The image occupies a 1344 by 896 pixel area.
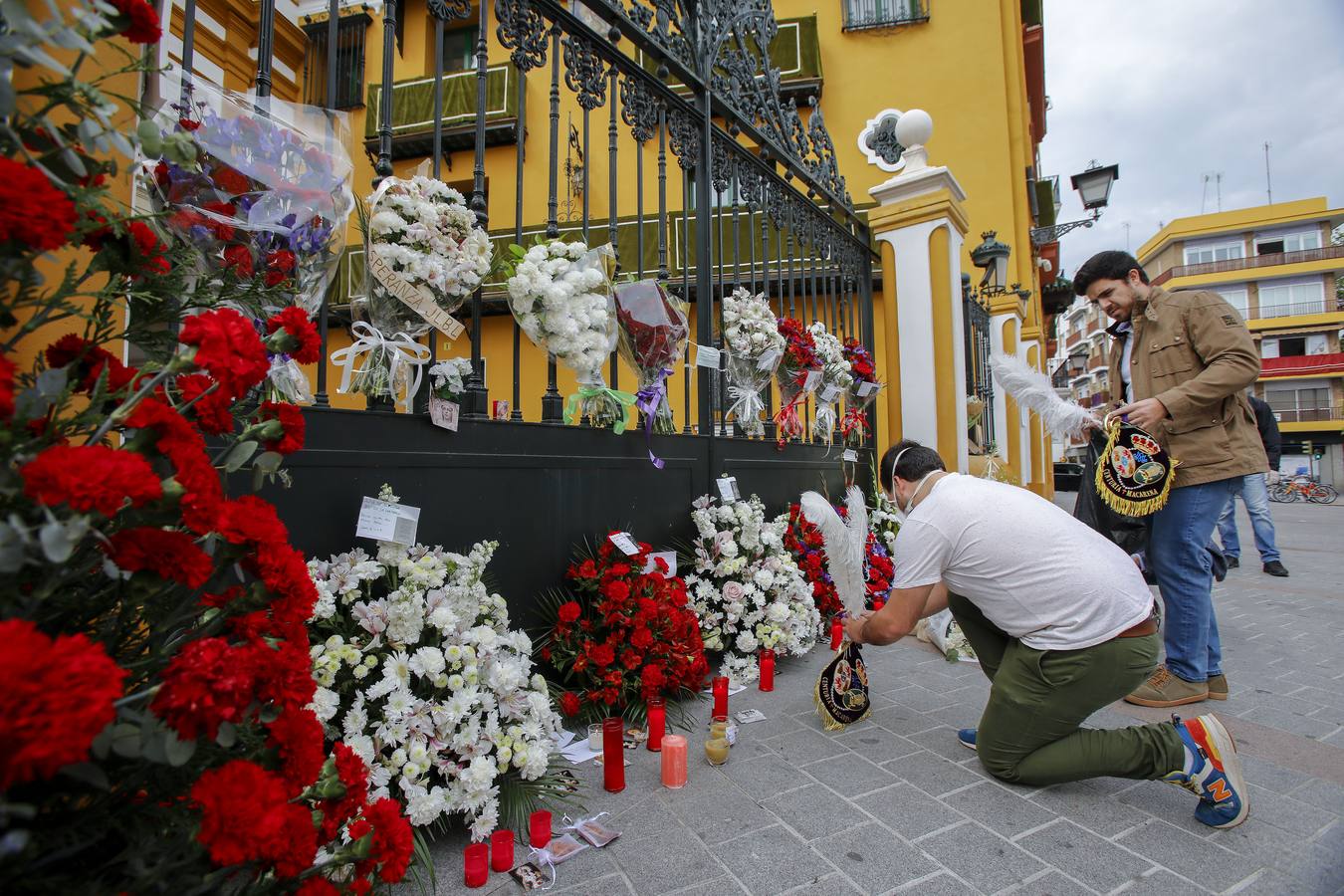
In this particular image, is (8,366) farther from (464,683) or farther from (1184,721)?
(1184,721)

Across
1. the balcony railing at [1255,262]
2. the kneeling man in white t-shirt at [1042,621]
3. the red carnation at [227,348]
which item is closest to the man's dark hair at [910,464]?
the kneeling man in white t-shirt at [1042,621]

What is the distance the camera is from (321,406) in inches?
80.8

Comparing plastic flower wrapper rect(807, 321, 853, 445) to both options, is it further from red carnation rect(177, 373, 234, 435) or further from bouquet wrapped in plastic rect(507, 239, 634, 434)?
red carnation rect(177, 373, 234, 435)

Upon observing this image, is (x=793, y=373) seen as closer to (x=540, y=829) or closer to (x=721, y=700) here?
(x=721, y=700)

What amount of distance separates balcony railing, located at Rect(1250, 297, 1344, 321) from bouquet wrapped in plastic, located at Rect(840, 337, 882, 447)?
4194 cm

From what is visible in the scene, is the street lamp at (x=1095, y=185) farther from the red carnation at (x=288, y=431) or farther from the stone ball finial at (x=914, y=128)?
the red carnation at (x=288, y=431)

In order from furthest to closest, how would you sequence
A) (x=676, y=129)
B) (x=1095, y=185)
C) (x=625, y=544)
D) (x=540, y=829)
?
(x=1095, y=185) < (x=676, y=129) < (x=625, y=544) < (x=540, y=829)

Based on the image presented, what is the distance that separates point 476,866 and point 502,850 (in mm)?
83

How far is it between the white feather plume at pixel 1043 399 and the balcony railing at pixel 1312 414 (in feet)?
130

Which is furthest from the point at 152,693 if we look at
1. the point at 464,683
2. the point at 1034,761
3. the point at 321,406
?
the point at 1034,761

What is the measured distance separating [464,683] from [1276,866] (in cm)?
228

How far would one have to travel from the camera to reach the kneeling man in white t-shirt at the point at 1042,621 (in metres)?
2.16

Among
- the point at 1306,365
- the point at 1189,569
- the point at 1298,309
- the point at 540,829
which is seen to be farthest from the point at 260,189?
the point at 1298,309

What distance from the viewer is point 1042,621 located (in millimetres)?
2273
